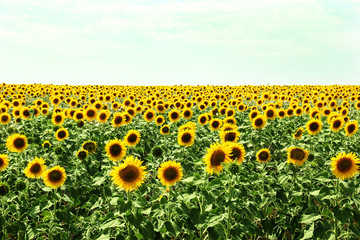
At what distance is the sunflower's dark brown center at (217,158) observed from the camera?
4.93 metres

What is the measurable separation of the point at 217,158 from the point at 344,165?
195cm

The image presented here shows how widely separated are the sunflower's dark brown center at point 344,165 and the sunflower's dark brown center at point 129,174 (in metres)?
3.02

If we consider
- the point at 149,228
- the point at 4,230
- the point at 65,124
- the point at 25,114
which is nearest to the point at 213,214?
the point at 149,228

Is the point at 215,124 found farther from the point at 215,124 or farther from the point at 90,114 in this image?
the point at 90,114

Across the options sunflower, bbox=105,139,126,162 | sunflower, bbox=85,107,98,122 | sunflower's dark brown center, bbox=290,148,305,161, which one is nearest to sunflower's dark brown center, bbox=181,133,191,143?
sunflower, bbox=105,139,126,162

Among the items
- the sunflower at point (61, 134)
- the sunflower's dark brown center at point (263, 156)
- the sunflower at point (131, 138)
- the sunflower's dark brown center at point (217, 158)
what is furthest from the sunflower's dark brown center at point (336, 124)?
the sunflower at point (61, 134)

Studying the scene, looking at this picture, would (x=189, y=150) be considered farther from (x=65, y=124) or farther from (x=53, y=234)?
(x=65, y=124)

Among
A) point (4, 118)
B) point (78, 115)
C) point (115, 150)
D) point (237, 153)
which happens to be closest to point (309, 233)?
point (237, 153)

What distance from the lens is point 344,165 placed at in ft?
16.8

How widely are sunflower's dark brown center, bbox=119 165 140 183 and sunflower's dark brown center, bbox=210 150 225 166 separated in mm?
1097

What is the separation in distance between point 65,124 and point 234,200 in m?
7.91

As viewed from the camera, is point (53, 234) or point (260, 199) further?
point (260, 199)

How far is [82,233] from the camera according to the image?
591cm

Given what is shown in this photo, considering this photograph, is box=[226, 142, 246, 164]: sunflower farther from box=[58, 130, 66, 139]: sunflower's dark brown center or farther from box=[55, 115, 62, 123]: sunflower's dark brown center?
box=[55, 115, 62, 123]: sunflower's dark brown center
